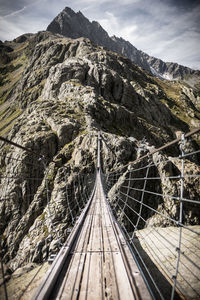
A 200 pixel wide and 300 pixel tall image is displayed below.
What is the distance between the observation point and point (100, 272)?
1.90 m

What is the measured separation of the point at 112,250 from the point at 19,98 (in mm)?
67727

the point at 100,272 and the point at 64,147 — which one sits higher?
the point at 64,147

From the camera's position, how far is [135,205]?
45.6ft

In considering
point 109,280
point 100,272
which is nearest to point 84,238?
point 100,272

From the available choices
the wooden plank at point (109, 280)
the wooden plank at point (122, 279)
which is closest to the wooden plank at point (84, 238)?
the wooden plank at point (109, 280)

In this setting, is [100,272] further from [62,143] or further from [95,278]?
[62,143]

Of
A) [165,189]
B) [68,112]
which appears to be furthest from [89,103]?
[165,189]

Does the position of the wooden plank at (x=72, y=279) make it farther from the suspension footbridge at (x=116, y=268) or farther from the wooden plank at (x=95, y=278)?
the wooden plank at (x=95, y=278)

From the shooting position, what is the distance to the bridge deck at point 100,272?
157cm

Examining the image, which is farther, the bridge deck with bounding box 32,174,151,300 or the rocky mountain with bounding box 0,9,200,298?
the rocky mountain with bounding box 0,9,200,298

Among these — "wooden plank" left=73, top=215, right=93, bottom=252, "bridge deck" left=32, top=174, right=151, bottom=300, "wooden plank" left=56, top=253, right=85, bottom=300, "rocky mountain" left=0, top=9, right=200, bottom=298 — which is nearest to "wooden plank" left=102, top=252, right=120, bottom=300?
"bridge deck" left=32, top=174, right=151, bottom=300

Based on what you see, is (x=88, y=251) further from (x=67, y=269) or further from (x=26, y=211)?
(x=26, y=211)

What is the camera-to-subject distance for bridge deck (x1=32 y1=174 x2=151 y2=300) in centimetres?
157

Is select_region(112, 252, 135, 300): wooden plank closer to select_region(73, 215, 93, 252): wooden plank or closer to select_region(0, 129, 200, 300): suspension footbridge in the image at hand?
select_region(0, 129, 200, 300): suspension footbridge
